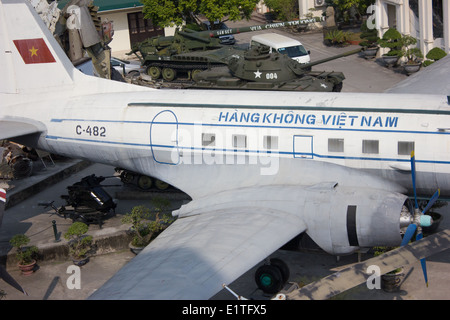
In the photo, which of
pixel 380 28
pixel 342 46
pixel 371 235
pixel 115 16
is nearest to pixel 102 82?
pixel 371 235

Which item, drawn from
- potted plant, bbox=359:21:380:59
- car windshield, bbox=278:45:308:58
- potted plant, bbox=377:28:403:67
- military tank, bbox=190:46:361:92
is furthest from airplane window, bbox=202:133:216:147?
potted plant, bbox=359:21:380:59

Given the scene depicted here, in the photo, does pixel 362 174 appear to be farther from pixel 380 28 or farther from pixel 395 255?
pixel 380 28

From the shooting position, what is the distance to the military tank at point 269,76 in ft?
81.2

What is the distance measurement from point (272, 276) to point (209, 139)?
4.25 meters

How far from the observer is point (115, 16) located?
53.3m

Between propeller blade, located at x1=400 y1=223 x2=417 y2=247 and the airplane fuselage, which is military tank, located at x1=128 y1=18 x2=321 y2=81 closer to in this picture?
the airplane fuselage

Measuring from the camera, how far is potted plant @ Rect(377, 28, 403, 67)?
35450 mm

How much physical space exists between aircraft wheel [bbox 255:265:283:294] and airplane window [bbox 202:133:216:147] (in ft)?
12.5

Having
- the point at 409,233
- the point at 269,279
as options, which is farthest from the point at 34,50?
the point at 409,233

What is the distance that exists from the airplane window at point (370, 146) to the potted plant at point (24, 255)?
9407 millimetres

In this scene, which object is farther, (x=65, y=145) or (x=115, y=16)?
(x=115, y=16)

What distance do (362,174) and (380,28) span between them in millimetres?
26603

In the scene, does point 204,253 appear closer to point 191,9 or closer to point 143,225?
point 143,225

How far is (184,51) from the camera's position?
3694 centimetres
